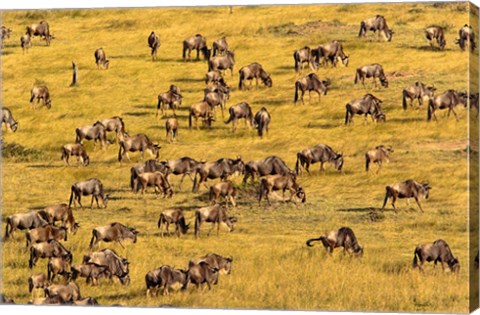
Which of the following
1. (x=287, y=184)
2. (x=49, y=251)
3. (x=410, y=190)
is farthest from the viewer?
(x=49, y=251)

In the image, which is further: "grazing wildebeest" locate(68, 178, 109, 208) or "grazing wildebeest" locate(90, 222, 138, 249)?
"grazing wildebeest" locate(68, 178, 109, 208)

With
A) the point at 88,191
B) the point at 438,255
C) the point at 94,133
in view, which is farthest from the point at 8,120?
the point at 438,255

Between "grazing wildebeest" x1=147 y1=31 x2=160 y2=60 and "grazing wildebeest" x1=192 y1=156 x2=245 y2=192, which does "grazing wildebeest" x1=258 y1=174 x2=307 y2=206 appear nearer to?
"grazing wildebeest" x1=192 y1=156 x2=245 y2=192

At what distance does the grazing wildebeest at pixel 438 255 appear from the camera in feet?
69.8

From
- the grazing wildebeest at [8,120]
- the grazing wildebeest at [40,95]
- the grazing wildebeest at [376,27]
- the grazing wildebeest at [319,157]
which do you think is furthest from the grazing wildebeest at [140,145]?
the grazing wildebeest at [376,27]

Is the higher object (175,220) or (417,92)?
(417,92)

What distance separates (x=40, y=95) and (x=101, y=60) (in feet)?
3.33

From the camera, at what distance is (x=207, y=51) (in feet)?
75.1

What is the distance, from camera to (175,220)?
22.6 metres

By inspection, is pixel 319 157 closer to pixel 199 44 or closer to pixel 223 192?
pixel 223 192

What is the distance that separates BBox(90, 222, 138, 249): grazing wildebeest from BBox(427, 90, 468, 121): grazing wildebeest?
443cm

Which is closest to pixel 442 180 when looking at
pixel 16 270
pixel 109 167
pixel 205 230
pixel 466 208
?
pixel 466 208

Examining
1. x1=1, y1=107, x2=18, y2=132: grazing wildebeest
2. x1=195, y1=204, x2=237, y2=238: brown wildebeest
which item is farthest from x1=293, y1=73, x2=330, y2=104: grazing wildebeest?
x1=1, y1=107, x2=18, y2=132: grazing wildebeest

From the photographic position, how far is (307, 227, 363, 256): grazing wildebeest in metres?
21.8
